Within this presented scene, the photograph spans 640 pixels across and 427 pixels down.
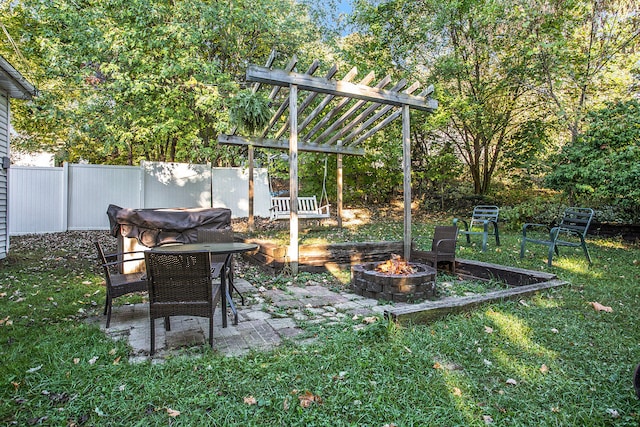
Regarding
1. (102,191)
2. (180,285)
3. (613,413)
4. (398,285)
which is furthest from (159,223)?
(102,191)

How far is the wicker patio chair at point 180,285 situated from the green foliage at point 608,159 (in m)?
6.71

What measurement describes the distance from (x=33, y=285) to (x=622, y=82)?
11274 millimetres

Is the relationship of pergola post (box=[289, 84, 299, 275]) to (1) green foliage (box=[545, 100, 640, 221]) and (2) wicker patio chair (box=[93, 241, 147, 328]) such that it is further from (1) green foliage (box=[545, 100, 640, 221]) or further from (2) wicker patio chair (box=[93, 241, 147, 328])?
(1) green foliage (box=[545, 100, 640, 221])

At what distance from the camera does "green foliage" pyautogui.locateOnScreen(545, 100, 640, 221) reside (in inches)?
241

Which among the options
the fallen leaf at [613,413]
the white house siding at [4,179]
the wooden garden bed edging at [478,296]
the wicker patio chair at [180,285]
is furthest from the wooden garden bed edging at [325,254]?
the white house siding at [4,179]

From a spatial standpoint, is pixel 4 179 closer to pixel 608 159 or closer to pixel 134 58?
pixel 134 58

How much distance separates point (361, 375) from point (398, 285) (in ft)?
5.52

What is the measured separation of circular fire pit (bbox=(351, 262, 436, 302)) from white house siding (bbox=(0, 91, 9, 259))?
5606 mm

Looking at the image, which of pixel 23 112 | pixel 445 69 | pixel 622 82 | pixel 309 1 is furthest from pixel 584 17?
pixel 23 112

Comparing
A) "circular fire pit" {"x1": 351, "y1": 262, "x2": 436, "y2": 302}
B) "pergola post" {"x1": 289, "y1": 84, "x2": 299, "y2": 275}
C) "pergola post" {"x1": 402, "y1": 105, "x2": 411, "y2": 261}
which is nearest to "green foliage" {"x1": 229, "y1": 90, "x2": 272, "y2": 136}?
"pergola post" {"x1": 289, "y1": 84, "x2": 299, "y2": 275}

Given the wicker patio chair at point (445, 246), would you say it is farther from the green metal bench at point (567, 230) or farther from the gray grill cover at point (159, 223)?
the gray grill cover at point (159, 223)

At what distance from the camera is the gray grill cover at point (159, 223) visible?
454 cm

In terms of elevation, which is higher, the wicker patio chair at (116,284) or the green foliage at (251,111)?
the green foliage at (251,111)

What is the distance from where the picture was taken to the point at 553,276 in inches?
158
